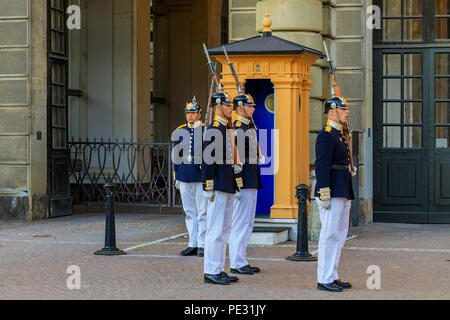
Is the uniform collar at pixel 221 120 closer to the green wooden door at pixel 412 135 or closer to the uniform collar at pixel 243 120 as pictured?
the uniform collar at pixel 243 120

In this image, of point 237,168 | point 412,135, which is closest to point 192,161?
point 237,168

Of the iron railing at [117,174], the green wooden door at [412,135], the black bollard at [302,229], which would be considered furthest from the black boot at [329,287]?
the iron railing at [117,174]

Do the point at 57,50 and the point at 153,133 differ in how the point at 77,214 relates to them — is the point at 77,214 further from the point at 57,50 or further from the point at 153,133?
the point at 153,133

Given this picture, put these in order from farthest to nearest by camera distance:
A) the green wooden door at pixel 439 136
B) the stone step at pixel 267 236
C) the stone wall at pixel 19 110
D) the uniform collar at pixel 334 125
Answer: the stone wall at pixel 19 110 → the green wooden door at pixel 439 136 → the stone step at pixel 267 236 → the uniform collar at pixel 334 125

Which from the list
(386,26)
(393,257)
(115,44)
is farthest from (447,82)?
(115,44)

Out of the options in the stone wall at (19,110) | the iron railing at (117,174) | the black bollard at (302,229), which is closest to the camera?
the black bollard at (302,229)

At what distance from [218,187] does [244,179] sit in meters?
0.97

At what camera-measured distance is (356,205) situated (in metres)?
15.0

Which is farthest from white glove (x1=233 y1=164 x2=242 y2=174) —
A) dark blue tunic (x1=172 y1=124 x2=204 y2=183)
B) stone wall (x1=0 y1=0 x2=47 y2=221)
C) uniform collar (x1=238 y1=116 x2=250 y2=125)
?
stone wall (x1=0 y1=0 x2=47 y2=221)

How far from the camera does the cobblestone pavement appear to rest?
876 cm

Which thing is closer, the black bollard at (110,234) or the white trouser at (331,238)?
the white trouser at (331,238)

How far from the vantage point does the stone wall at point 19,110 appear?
1602 centimetres

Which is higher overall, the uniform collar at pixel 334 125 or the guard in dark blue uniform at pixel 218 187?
the uniform collar at pixel 334 125

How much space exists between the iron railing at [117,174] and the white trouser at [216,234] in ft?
25.4
